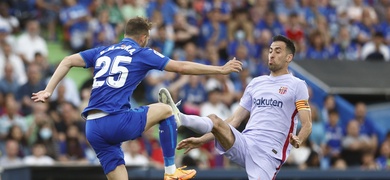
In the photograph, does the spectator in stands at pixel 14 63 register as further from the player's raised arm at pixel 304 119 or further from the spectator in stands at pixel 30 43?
the player's raised arm at pixel 304 119

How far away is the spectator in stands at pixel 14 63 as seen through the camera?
792 inches

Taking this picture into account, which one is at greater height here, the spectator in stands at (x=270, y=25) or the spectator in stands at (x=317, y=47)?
the spectator in stands at (x=270, y=25)

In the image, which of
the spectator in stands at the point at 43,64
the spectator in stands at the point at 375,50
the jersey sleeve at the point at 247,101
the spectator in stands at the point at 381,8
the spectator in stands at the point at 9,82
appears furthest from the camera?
the spectator in stands at the point at 381,8

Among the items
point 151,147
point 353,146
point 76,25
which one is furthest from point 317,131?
point 76,25

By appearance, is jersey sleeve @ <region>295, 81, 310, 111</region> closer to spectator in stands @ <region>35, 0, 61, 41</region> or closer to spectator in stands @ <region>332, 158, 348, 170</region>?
spectator in stands @ <region>332, 158, 348, 170</region>

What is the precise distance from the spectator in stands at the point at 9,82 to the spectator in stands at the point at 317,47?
7.80 meters

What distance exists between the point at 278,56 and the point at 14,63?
26.5 ft

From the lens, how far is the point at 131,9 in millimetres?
22844

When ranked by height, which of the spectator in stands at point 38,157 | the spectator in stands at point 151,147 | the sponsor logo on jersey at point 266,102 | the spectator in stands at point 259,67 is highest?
the sponsor logo on jersey at point 266,102

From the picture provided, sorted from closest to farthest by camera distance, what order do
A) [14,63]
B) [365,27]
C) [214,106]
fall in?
[14,63], [214,106], [365,27]

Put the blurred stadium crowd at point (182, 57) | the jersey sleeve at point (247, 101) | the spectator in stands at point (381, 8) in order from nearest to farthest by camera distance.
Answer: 1. the jersey sleeve at point (247, 101)
2. the blurred stadium crowd at point (182, 57)
3. the spectator in stands at point (381, 8)

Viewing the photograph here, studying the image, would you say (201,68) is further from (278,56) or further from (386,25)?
(386,25)

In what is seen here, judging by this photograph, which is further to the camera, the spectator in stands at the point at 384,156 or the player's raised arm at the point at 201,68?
the spectator in stands at the point at 384,156

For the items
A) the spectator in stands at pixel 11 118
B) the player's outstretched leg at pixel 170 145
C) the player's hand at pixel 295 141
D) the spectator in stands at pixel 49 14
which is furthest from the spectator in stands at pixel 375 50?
the player's outstretched leg at pixel 170 145
